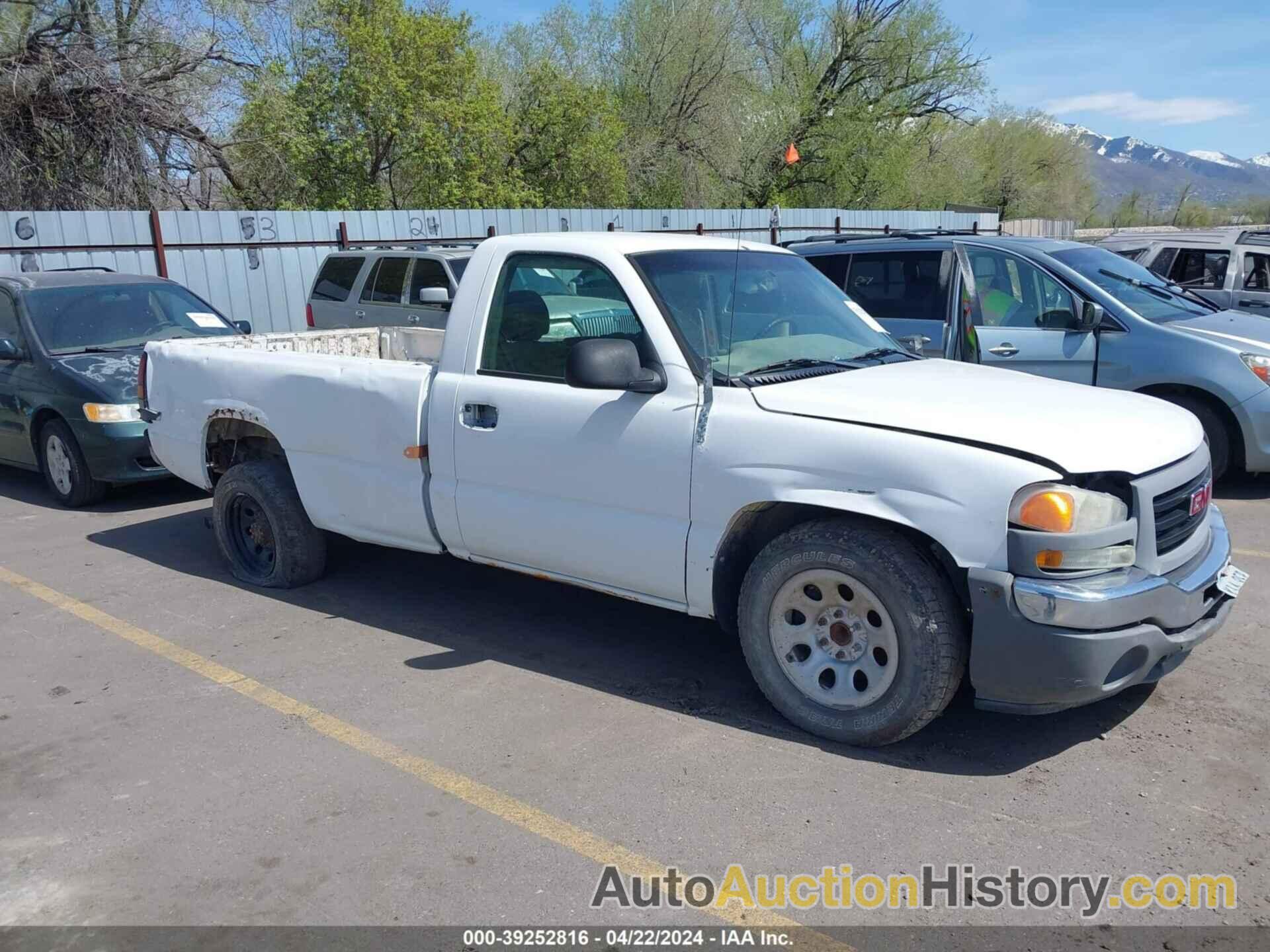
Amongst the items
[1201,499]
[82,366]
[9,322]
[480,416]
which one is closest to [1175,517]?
[1201,499]

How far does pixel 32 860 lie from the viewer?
11.7 feet

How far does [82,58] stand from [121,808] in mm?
18102

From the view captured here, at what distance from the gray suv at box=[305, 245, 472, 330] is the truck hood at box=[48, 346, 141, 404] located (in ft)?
12.8

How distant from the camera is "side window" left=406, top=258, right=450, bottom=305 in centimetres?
1242

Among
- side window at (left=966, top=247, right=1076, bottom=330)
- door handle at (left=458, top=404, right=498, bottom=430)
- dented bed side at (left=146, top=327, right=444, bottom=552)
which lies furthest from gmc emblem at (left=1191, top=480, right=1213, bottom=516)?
side window at (left=966, top=247, right=1076, bottom=330)

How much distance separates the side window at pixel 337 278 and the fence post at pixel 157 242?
7.11 feet

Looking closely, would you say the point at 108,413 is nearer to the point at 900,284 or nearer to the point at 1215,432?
the point at 900,284

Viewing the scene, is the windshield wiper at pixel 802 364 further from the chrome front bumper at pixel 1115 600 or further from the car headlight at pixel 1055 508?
the chrome front bumper at pixel 1115 600

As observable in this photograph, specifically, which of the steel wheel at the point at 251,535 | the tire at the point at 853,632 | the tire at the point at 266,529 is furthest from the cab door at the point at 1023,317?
the steel wheel at the point at 251,535

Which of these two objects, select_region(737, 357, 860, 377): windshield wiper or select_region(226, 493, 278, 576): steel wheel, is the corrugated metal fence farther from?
select_region(737, 357, 860, 377): windshield wiper

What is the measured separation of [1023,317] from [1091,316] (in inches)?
22.3

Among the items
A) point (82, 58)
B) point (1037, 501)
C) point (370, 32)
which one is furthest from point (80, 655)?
point (370, 32)

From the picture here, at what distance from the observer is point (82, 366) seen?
8398 mm

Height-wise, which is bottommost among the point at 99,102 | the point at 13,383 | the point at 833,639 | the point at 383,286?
the point at 833,639
